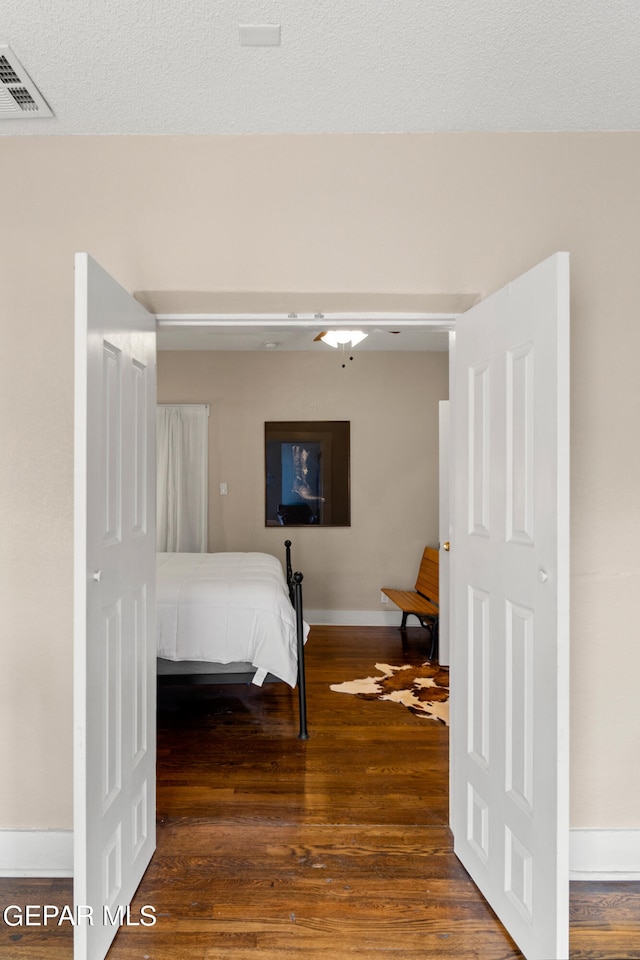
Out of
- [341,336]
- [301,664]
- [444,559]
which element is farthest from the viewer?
[341,336]

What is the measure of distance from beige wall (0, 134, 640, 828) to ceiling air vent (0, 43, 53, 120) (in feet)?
0.50

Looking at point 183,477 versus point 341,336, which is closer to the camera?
point 341,336

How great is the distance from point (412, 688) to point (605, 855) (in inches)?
78.0

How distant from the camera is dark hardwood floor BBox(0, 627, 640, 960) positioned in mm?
1893

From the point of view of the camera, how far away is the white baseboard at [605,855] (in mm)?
2242

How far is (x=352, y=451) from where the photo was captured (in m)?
6.05

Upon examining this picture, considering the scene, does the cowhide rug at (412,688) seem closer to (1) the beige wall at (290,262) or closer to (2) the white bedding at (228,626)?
(2) the white bedding at (228,626)

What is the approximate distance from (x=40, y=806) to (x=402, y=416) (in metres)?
4.55

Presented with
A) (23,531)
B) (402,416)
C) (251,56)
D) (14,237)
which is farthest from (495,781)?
(402,416)

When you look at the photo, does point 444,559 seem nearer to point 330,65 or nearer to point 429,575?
point 429,575

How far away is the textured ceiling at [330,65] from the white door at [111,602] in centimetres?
65

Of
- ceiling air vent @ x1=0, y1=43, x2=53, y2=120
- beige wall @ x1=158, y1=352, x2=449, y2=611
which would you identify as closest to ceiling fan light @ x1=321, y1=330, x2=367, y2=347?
beige wall @ x1=158, y1=352, x2=449, y2=611

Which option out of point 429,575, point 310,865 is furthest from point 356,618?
point 310,865

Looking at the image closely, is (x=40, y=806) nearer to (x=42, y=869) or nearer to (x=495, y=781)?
(x=42, y=869)
